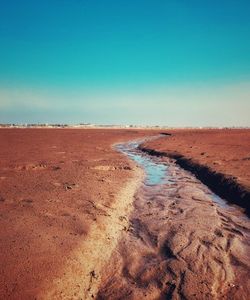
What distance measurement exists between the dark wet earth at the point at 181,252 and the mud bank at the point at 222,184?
489 mm

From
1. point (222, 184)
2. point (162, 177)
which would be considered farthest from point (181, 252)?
point (162, 177)

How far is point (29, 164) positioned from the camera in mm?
17016

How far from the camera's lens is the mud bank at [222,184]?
11.4 meters

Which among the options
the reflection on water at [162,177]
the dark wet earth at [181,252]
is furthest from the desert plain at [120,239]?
the reflection on water at [162,177]

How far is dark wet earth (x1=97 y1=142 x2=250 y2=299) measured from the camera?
5883mm

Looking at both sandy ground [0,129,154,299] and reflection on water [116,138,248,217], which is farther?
reflection on water [116,138,248,217]

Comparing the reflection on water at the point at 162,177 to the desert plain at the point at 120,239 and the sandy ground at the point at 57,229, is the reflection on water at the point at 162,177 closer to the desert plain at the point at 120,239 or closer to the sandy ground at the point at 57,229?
the desert plain at the point at 120,239

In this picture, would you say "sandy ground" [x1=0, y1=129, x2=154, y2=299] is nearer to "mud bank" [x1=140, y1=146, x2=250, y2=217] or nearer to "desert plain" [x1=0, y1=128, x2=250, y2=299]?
"desert plain" [x1=0, y1=128, x2=250, y2=299]

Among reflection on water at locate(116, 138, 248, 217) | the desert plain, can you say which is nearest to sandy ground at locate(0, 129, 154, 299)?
the desert plain

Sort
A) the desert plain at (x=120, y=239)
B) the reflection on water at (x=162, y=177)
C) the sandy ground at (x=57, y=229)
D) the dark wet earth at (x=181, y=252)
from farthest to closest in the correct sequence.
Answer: the reflection on water at (x=162, y=177)
the dark wet earth at (x=181, y=252)
the desert plain at (x=120, y=239)
the sandy ground at (x=57, y=229)

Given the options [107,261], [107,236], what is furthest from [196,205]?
[107,261]

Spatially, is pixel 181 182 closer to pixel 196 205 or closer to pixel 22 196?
pixel 196 205

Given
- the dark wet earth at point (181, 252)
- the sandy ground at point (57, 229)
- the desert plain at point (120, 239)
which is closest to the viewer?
the sandy ground at point (57, 229)

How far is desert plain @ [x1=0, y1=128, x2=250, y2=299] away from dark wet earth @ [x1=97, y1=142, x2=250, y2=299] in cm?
2
